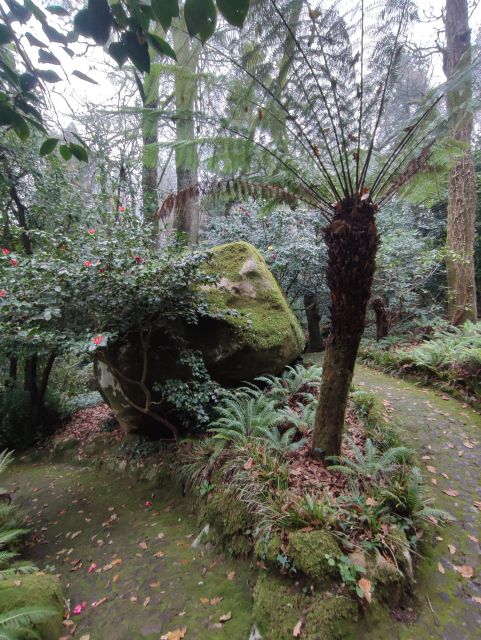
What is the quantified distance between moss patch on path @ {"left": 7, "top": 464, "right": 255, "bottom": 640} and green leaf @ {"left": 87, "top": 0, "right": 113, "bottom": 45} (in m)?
3.18

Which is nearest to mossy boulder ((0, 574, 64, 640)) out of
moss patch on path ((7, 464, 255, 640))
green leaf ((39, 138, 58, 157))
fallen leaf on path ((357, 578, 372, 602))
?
moss patch on path ((7, 464, 255, 640))

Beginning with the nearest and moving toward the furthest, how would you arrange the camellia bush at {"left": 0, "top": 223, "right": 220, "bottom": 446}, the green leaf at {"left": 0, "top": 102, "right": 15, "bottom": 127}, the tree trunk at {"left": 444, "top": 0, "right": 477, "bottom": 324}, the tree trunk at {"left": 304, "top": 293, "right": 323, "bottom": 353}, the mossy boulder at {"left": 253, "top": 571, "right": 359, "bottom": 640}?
the green leaf at {"left": 0, "top": 102, "right": 15, "bottom": 127} < the mossy boulder at {"left": 253, "top": 571, "right": 359, "bottom": 640} < the camellia bush at {"left": 0, "top": 223, "right": 220, "bottom": 446} < the tree trunk at {"left": 444, "top": 0, "right": 477, "bottom": 324} < the tree trunk at {"left": 304, "top": 293, "right": 323, "bottom": 353}

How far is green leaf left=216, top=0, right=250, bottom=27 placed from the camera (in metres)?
0.76

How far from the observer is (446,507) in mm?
2814

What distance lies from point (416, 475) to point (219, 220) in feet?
22.1

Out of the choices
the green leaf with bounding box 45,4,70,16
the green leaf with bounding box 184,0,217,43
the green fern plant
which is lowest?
the green fern plant

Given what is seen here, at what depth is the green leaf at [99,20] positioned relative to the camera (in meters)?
0.88

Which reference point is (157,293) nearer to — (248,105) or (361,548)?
(248,105)

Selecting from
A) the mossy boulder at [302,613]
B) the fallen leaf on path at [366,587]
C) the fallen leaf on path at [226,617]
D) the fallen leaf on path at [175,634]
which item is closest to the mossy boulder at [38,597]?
the fallen leaf on path at [175,634]

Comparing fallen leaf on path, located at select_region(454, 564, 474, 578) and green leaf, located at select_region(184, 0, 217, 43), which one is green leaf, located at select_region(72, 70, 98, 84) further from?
fallen leaf on path, located at select_region(454, 564, 474, 578)

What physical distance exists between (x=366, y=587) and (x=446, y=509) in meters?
1.21

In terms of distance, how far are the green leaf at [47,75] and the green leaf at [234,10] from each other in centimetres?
65

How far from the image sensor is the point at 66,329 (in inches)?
142

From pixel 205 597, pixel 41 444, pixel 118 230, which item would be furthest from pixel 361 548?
pixel 41 444
